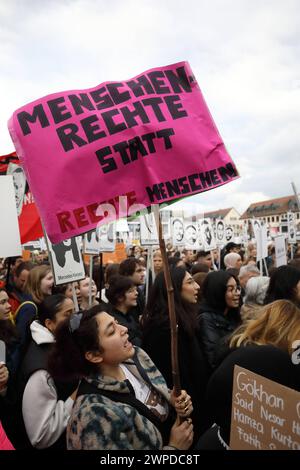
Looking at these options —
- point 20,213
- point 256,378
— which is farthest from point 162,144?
point 20,213

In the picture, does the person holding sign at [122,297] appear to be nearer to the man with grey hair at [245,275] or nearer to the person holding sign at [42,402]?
the person holding sign at [42,402]

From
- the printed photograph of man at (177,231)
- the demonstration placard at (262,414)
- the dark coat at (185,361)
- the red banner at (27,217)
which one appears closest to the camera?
the demonstration placard at (262,414)

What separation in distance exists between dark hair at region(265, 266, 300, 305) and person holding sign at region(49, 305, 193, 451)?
2156mm

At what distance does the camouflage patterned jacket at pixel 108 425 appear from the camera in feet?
6.21

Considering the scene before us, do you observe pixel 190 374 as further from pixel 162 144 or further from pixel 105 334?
pixel 162 144

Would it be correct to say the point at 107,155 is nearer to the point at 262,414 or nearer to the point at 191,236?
the point at 262,414

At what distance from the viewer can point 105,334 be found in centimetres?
236

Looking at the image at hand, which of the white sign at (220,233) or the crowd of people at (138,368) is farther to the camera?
the white sign at (220,233)

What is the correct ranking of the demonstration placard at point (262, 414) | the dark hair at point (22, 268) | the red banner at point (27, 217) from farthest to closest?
the dark hair at point (22, 268), the red banner at point (27, 217), the demonstration placard at point (262, 414)

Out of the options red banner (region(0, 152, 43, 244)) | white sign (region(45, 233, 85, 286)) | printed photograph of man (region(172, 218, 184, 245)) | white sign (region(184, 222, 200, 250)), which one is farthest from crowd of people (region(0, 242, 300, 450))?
white sign (region(184, 222, 200, 250))

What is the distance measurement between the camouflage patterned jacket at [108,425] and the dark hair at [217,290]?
2.21 meters

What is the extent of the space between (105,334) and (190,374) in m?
1.31

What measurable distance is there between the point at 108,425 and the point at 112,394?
20cm

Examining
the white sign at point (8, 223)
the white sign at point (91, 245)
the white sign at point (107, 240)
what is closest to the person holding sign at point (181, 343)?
the white sign at point (8, 223)
